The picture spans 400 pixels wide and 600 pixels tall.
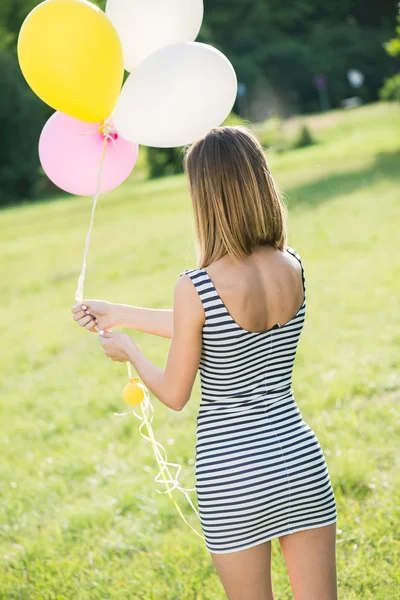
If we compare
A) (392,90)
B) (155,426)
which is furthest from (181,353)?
(392,90)

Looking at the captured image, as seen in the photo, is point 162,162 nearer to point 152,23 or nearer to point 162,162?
Answer: point 162,162

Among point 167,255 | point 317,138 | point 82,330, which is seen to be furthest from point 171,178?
point 82,330

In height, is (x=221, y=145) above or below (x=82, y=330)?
above

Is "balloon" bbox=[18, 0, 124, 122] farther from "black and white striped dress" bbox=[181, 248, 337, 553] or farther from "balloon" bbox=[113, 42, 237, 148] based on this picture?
"black and white striped dress" bbox=[181, 248, 337, 553]

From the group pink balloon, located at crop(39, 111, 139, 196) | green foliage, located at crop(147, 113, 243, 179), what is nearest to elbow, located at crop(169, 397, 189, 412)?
pink balloon, located at crop(39, 111, 139, 196)

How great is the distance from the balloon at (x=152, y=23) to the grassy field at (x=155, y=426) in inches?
22.6

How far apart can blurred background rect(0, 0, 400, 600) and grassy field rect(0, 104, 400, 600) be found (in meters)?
0.01

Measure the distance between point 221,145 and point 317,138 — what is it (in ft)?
76.6

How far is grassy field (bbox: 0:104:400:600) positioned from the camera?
291 cm

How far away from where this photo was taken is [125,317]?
2424 millimetres

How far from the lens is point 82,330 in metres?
7.19

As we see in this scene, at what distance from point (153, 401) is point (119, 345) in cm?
281

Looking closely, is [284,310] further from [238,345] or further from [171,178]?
[171,178]

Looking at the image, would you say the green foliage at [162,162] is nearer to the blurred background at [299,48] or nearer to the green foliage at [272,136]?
the green foliage at [272,136]
